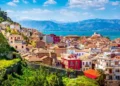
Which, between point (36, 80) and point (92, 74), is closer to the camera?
point (36, 80)

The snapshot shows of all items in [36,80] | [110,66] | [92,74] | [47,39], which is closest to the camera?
[36,80]

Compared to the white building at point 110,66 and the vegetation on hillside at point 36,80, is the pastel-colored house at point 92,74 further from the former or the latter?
the vegetation on hillside at point 36,80

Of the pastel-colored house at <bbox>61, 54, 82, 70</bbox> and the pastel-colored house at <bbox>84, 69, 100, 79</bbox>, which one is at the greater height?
the pastel-colored house at <bbox>61, 54, 82, 70</bbox>

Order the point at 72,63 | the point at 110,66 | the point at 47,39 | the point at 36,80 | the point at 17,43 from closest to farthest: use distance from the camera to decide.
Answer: the point at 36,80 < the point at 110,66 < the point at 72,63 < the point at 17,43 < the point at 47,39

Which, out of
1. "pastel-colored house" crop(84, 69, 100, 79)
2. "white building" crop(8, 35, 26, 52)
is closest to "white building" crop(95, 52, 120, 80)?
"pastel-colored house" crop(84, 69, 100, 79)

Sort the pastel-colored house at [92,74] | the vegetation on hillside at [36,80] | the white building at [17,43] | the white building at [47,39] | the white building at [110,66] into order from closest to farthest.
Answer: the vegetation on hillside at [36,80]
the pastel-colored house at [92,74]
the white building at [110,66]
the white building at [17,43]
the white building at [47,39]

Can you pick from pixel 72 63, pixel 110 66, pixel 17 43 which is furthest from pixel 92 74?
pixel 17 43

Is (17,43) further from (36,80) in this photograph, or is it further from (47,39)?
(36,80)

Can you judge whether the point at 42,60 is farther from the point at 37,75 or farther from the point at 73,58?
the point at 37,75

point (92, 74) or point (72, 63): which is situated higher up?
point (72, 63)

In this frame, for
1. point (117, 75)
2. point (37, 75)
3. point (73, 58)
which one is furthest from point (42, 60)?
point (37, 75)

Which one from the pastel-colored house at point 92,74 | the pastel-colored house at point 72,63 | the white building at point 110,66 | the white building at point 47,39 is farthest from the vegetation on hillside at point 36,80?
the white building at point 47,39

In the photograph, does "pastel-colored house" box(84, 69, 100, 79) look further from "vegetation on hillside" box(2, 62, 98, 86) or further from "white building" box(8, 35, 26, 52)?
"white building" box(8, 35, 26, 52)

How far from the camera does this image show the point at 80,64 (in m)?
43.0
